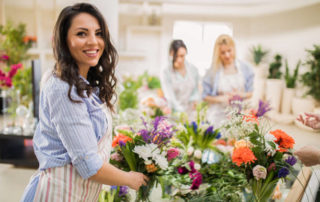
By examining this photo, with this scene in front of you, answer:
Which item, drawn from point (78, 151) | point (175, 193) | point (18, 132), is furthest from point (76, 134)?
point (18, 132)

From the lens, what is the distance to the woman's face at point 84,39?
954mm

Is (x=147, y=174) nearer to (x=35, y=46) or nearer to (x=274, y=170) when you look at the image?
(x=274, y=170)

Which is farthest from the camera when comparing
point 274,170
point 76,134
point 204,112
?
point 204,112

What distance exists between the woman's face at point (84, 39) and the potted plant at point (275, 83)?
17.7 feet

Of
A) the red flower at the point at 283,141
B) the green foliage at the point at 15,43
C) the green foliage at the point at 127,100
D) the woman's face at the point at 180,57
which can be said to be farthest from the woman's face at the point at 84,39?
the green foliage at the point at 15,43

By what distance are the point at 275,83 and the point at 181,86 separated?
3615 millimetres

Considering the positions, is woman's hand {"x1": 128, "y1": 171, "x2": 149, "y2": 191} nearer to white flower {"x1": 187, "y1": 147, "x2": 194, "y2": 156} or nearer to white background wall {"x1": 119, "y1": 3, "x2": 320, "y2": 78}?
white flower {"x1": 187, "y1": 147, "x2": 194, "y2": 156}

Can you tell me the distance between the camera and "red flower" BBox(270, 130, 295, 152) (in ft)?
3.83

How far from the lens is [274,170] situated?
1165mm

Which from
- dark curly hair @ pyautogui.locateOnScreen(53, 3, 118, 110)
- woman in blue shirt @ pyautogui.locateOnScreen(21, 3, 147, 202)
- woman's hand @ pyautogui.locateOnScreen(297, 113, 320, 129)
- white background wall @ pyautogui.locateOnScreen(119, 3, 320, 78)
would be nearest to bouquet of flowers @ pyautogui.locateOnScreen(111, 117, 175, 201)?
woman in blue shirt @ pyautogui.locateOnScreen(21, 3, 147, 202)

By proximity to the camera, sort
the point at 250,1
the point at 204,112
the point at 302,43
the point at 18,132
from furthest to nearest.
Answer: the point at 302,43
the point at 250,1
the point at 18,132
the point at 204,112

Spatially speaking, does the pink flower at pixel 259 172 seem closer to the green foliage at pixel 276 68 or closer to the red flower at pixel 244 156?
the red flower at pixel 244 156

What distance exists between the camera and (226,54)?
2623 millimetres

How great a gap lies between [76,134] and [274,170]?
32.6 inches
